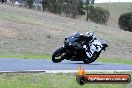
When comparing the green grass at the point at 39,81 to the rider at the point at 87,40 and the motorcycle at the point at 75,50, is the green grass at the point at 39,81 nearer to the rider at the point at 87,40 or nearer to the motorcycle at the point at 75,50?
the motorcycle at the point at 75,50

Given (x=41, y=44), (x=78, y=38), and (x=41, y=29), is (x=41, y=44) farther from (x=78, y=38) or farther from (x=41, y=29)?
(x=78, y=38)

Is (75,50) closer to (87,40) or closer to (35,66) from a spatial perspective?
(87,40)

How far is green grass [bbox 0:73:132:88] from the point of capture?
415 inches

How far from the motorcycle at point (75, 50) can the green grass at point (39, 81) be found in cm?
536

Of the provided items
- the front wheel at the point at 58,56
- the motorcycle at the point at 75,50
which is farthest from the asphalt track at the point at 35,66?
the front wheel at the point at 58,56

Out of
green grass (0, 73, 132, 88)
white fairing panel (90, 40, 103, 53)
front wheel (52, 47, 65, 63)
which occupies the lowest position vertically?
front wheel (52, 47, 65, 63)

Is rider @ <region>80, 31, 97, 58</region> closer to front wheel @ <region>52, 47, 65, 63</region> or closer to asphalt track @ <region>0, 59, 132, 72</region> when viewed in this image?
asphalt track @ <region>0, 59, 132, 72</region>

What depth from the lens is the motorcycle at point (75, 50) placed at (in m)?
17.5

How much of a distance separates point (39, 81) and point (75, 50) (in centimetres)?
681

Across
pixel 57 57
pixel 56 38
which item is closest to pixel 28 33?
pixel 56 38

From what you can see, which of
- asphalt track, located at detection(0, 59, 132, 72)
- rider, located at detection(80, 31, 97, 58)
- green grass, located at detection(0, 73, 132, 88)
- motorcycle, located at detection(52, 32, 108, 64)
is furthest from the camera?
rider, located at detection(80, 31, 97, 58)

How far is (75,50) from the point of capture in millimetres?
17766

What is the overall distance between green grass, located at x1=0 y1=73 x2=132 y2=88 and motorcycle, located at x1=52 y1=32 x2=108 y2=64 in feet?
17.6

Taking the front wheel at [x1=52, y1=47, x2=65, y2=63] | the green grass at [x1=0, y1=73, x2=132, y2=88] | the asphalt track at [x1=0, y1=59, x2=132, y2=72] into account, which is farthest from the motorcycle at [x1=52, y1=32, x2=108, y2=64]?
the green grass at [x1=0, y1=73, x2=132, y2=88]
